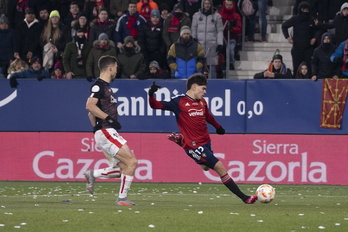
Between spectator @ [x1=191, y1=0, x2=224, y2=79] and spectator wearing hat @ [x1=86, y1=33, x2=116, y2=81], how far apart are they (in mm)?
2240

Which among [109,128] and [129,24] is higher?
[129,24]

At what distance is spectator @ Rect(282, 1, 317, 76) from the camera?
23594mm

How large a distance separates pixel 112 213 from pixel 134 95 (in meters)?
9.46

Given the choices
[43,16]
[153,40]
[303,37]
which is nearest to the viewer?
[303,37]

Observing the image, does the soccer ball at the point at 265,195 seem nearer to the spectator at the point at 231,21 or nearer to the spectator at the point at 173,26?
the spectator at the point at 173,26

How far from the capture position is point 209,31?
78.3ft

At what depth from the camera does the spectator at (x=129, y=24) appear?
79.0 feet

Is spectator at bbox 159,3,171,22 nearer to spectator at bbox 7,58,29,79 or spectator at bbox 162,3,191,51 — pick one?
spectator at bbox 162,3,191,51

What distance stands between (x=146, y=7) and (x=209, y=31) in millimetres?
2261

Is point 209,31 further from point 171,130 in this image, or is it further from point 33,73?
point 33,73

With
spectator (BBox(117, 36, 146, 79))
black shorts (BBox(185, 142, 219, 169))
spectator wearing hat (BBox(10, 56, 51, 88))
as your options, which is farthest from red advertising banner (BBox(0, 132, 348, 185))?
black shorts (BBox(185, 142, 219, 169))

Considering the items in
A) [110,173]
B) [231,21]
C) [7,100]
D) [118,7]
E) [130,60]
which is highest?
[118,7]

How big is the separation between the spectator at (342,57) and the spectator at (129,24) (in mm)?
4860

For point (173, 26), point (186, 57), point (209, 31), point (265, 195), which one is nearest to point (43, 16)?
point (173, 26)
